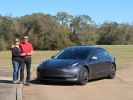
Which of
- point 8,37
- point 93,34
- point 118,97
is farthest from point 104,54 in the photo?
point 93,34

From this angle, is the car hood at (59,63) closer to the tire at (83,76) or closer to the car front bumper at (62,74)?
the car front bumper at (62,74)

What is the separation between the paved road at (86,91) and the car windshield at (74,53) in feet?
3.67

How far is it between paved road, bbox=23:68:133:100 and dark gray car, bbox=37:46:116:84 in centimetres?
36

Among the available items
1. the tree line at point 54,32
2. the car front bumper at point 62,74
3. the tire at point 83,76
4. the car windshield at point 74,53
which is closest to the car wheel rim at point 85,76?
the tire at point 83,76

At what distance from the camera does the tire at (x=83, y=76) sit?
18641 millimetres

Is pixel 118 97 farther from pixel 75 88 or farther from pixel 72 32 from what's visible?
pixel 72 32

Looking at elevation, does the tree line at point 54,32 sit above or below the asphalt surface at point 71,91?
below

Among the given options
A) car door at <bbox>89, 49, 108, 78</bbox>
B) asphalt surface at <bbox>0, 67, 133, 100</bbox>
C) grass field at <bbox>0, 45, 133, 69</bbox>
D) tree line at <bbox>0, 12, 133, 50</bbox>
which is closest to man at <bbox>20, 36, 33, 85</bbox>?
asphalt surface at <bbox>0, 67, 133, 100</bbox>

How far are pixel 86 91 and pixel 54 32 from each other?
8375cm

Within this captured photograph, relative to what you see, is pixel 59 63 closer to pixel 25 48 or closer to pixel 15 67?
pixel 25 48

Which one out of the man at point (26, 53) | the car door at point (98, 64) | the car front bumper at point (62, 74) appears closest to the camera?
the car front bumper at point (62, 74)

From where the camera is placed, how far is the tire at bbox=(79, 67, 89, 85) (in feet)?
61.2

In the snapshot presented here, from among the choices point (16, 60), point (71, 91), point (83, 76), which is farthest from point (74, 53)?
point (71, 91)

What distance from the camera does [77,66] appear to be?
61.5 feet
